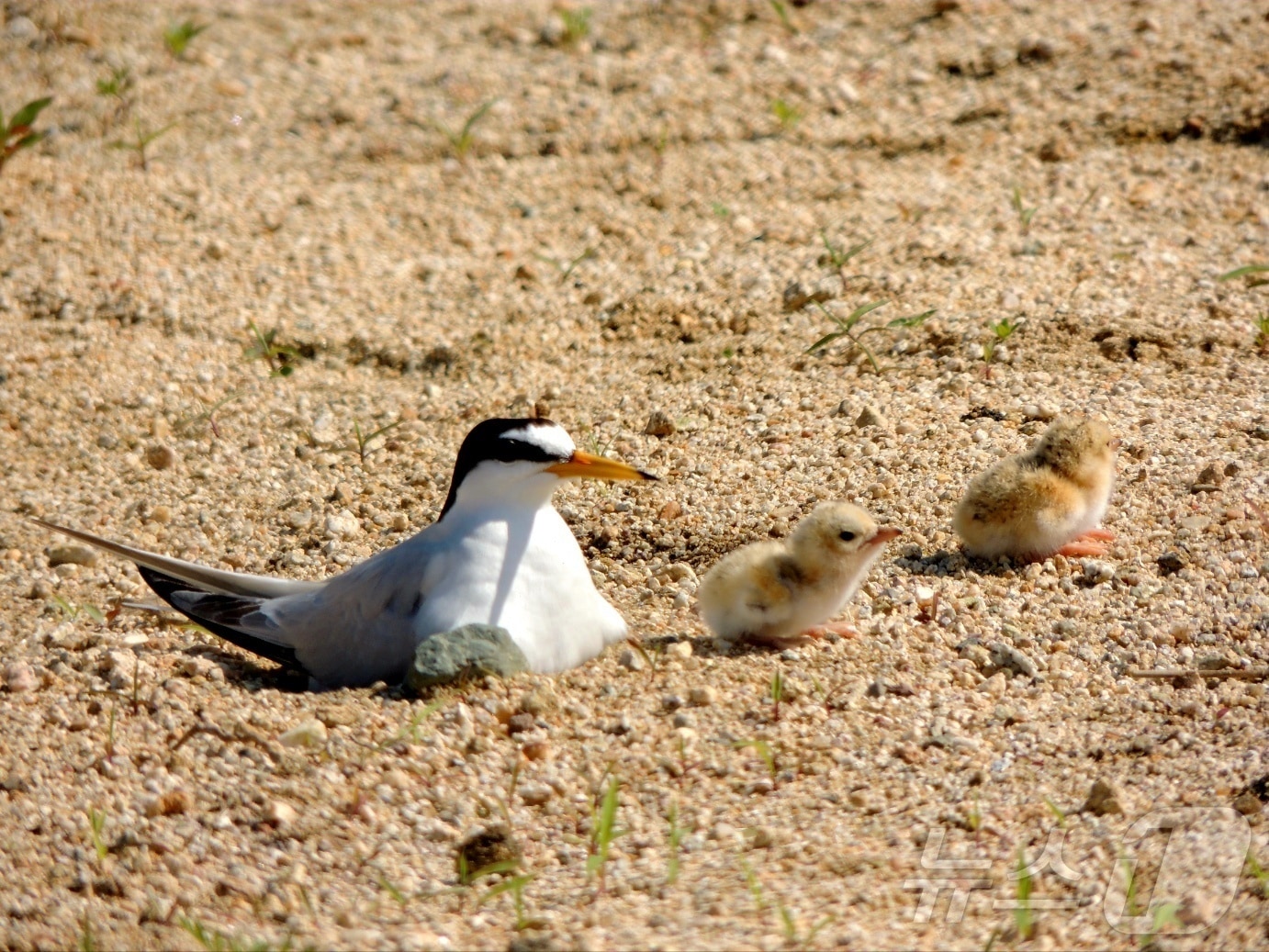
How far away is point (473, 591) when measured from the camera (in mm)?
4051

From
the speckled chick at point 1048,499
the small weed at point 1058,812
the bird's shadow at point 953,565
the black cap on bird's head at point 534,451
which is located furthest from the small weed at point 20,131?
the small weed at point 1058,812

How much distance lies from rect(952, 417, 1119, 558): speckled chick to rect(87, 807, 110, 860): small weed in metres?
2.49

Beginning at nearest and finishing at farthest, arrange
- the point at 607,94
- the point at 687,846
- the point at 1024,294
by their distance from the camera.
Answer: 1. the point at 687,846
2. the point at 1024,294
3. the point at 607,94

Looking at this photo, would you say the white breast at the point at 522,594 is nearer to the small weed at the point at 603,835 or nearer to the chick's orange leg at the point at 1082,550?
the small weed at the point at 603,835

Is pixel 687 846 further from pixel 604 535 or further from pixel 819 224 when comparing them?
pixel 819 224

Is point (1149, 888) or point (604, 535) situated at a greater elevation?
point (1149, 888)

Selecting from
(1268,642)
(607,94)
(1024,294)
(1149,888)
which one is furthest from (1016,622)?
(607,94)

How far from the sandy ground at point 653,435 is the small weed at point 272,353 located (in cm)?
2

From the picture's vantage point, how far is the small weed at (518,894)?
308cm

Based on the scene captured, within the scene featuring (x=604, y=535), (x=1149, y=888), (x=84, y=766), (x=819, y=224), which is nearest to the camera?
(x=1149, y=888)

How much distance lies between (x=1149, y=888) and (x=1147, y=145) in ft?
15.5

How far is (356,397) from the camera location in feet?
19.6

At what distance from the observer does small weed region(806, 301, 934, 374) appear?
18.0ft

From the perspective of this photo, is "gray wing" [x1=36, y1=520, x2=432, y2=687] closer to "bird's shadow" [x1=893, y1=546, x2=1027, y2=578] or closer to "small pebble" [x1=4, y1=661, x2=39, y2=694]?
"small pebble" [x1=4, y1=661, x2=39, y2=694]
